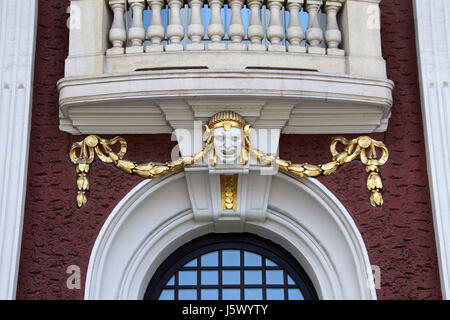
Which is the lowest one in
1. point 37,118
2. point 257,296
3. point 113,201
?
point 257,296

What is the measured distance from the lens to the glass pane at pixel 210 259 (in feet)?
41.6

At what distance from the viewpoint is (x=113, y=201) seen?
12.3 meters

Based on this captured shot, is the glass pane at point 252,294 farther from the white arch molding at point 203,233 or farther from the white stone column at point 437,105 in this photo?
the white stone column at point 437,105

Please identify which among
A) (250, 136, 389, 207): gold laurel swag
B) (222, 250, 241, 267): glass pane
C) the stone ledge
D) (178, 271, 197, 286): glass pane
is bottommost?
(178, 271, 197, 286): glass pane

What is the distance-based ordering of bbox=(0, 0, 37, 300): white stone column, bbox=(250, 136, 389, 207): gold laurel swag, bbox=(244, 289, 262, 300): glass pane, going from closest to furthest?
bbox=(0, 0, 37, 300): white stone column, bbox=(250, 136, 389, 207): gold laurel swag, bbox=(244, 289, 262, 300): glass pane

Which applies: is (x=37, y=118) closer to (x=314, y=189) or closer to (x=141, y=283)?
(x=141, y=283)

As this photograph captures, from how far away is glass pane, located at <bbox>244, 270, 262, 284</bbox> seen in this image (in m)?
12.6

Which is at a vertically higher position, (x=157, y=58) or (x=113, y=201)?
(x=157, y=58)

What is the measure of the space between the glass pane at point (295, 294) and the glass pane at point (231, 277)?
53cm

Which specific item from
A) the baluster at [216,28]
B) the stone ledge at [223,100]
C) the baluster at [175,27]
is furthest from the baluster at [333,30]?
the baluster at [175,27]

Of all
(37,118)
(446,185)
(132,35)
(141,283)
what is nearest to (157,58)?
(132,35)

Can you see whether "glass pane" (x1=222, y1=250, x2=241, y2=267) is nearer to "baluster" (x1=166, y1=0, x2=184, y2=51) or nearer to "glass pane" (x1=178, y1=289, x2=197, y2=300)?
"glass pane" (x1=178, y1=289, x2=197, y2=300)

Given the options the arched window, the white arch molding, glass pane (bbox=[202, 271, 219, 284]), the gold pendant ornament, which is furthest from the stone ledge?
glass pane (bbox=[202, 271, 219, 284])

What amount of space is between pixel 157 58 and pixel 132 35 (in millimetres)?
378
